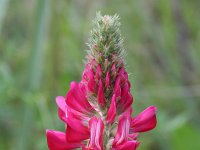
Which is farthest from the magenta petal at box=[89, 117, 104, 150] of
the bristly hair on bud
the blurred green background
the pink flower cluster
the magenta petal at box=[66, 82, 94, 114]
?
the blurred green background

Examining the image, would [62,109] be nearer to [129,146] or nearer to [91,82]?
[91,82]

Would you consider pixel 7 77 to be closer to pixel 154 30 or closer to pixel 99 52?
pixel 99 52

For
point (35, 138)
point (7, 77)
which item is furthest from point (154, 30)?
point (7, 77)

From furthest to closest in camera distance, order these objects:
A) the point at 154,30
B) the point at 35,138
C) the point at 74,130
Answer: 1. the point at 154,30
2. the point at 35,138
3. the point at 74,130

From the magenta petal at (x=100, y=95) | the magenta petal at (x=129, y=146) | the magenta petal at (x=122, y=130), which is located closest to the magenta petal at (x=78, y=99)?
the magenta petal at (x=100, y=95)

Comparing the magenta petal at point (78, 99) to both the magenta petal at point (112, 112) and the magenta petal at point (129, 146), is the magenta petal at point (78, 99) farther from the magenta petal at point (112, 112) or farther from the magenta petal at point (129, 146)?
the magenta petal at point (129, 146)

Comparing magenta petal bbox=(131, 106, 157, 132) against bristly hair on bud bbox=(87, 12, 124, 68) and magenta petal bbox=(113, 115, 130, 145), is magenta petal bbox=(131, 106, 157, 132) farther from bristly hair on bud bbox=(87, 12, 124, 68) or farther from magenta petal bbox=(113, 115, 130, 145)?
bristly hair on bud bbox=(87, 12, 124, 68)
